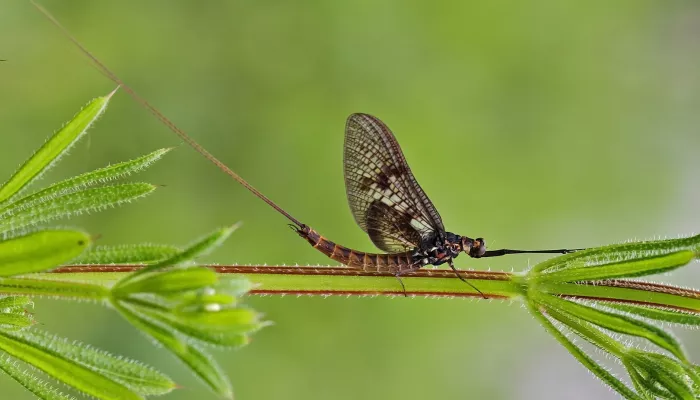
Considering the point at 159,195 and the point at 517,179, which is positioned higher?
the point at 517,179

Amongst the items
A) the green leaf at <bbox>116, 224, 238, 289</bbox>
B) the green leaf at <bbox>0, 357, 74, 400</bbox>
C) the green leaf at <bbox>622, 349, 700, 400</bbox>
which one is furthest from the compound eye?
the green leaf at <bbox>0, 357, 74, 400</bbox>

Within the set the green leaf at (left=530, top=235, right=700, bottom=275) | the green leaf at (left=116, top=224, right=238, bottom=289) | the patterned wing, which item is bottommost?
the green leaf at (left=116, top=224, right=238, bottom=289)

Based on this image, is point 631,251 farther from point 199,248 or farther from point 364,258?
point 199,248

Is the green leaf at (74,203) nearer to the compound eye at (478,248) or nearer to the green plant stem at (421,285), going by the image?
the green plant stem at (421,285)

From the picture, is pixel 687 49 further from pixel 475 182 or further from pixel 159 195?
pixel 159 195

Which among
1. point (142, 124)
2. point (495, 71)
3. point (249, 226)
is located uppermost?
point (495, 71)

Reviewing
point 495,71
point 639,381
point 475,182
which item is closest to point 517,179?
point 475,182

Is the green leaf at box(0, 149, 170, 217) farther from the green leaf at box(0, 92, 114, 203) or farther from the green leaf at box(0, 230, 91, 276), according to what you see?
the green leaf at box(0, 230, 91, 276)

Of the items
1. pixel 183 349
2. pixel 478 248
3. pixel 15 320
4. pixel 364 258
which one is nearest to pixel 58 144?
pixel 15 320
